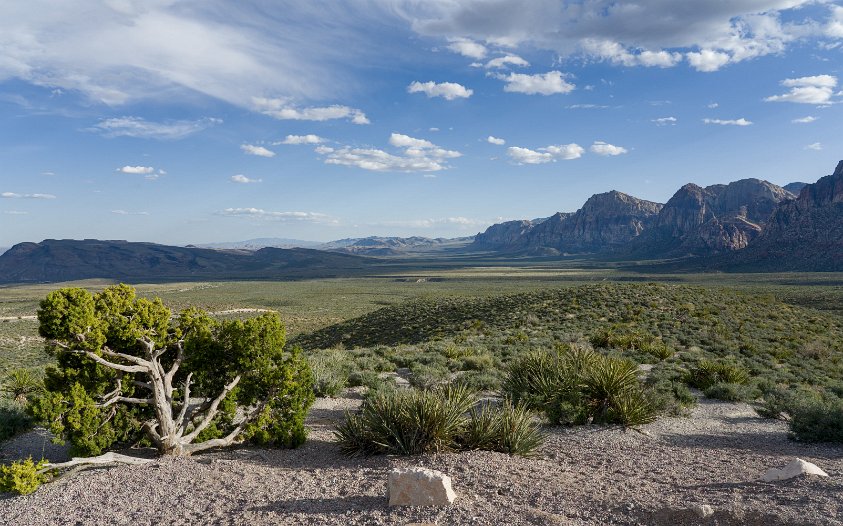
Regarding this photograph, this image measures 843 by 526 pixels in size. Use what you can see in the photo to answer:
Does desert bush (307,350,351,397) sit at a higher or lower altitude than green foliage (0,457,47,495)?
lower

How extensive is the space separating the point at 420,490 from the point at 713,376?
39.8ft

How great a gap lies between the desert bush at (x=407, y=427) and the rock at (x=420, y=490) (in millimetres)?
1886

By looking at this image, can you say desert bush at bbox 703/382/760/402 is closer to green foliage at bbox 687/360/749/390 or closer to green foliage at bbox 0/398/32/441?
green foliage at bbox 687/360/749/390

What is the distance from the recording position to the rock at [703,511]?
505 cm

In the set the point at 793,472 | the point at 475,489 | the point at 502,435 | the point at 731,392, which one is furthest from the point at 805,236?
the point at 475,489

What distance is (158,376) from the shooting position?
306 inches

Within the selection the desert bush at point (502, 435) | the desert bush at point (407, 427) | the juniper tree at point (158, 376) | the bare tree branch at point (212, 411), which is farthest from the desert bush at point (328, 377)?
the desert bush at point (502, 435)

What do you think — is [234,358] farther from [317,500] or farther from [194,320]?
[317,500]

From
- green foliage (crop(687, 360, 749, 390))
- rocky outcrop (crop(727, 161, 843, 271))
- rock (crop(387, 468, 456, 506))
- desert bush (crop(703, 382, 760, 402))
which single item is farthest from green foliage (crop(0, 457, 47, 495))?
rocky outcrop (crop(727, 161, 843, 271))

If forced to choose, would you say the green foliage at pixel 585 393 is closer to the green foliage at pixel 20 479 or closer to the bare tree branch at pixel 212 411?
the bare tree branch at pixel 212 411

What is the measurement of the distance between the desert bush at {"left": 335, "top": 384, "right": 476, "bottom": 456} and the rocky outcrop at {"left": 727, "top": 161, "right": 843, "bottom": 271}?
424 ft

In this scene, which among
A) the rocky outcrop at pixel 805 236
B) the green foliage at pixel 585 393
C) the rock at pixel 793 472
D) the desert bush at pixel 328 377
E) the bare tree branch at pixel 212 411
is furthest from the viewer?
the rocky outcrop at pixel 805 236

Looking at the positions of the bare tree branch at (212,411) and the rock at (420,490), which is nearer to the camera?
the rock at (420,490)

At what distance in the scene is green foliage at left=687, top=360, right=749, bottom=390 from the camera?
47.1 ft
